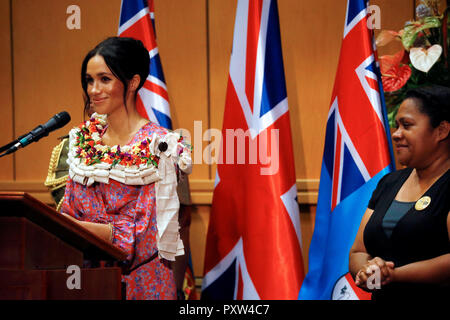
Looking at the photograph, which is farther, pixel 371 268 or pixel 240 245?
pixel 240 245

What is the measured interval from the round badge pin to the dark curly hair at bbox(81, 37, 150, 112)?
1.27 metres

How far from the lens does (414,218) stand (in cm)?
185

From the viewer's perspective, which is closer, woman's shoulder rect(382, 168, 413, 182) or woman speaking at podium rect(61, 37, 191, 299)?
woman's shoulder rect(382, 168, 413, 182)

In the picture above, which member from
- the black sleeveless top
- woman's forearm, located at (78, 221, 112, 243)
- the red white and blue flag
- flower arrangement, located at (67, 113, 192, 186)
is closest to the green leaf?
the red white and blue flag

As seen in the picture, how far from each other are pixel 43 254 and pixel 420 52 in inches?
77.3

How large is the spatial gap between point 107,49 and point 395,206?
4.32 ft

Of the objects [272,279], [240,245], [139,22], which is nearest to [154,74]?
[139,22]

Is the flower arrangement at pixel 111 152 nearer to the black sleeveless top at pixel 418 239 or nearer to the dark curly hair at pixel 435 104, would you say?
the black sleeveless top at pixel 418 239

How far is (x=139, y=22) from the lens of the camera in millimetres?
3203

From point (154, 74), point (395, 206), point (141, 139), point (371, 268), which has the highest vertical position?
point (154, 74)

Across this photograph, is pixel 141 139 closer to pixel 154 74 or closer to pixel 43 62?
pixel 154 74

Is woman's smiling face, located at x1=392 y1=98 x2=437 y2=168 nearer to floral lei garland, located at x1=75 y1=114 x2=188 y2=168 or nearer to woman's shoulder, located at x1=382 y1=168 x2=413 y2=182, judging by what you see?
woman's shoulder, located at x1=382 y1=168 x2=413 y2=182

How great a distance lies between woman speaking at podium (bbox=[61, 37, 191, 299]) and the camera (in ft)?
7.61

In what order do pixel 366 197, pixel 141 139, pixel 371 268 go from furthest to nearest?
1. pixel 366 197
2. pixel 141 139
3. pixel 371 268
